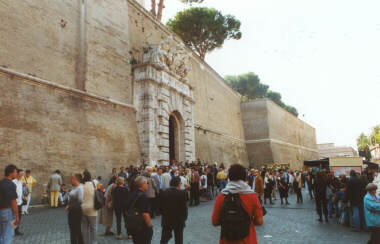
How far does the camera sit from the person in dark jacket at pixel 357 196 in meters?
6.56

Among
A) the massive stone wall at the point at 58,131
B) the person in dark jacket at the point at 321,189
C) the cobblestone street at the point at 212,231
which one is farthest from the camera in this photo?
the massive stone wall at the point at 58,131

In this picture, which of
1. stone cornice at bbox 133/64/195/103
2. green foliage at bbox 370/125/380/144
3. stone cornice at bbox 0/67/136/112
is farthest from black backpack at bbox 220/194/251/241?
green foliage at bbox 370/125/380/144

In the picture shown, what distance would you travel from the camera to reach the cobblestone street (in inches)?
215

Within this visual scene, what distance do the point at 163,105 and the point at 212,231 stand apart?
9135 mm

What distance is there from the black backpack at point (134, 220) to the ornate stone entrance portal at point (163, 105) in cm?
985

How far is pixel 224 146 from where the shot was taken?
26.2 metres

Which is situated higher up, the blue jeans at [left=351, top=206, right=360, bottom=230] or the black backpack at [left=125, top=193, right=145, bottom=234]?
the black backpack at [left=125, top=193, right=145, bottom=234]

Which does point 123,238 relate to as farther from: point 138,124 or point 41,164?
point 138,124

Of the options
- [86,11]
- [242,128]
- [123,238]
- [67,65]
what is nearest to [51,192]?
[123,238]

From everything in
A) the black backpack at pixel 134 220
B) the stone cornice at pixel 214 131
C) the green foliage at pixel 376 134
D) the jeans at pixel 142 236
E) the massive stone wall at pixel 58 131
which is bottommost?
the jeans at pixel 142 236

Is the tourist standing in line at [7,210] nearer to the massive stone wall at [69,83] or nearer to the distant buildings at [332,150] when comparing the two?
the massive stone wall at [69,83]

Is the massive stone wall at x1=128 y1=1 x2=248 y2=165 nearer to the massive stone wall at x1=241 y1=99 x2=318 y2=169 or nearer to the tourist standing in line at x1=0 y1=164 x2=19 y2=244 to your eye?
the massive stone wall at x1=241 y1=99 x2=318 y2=169

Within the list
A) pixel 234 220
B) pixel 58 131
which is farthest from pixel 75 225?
pixel 58 131

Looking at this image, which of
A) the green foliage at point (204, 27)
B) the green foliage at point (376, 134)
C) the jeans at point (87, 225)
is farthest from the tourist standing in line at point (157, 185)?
the green foliage at point (376, 134)
